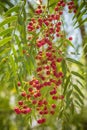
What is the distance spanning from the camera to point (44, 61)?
6.35 ft

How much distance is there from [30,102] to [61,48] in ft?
1.27

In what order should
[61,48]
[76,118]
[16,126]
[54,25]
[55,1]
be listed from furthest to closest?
[16,126]
[76,118]
[61,48]
[54,25]
[55,1]

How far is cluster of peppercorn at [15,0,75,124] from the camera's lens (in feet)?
6.03

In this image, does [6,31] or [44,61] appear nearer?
[6,31]

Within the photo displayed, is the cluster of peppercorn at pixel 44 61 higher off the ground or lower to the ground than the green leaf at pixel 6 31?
lower

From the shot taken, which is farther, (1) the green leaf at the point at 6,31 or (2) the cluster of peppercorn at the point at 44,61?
(2) the cluster of peppercorn at the point at 44,61

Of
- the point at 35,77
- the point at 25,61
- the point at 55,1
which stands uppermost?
the point at 55,1

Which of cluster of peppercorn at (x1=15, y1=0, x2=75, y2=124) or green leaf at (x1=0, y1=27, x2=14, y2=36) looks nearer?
green leaf at (x1=0, y1=27, x2=14, y2=36)

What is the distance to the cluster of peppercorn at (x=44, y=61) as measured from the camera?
6.03 ft

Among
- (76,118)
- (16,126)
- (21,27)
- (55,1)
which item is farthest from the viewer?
(16,126)

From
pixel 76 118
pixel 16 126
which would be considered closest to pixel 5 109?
pixel 16 126

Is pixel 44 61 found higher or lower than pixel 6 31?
lower

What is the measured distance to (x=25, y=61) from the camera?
1711mm

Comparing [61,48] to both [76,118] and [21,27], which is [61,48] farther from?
[76,118]
